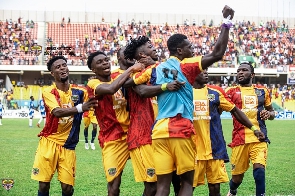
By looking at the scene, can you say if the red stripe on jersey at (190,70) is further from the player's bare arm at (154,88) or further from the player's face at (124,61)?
the player's face at (124,61)

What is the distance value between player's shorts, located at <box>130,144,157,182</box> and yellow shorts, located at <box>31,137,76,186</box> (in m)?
1.31

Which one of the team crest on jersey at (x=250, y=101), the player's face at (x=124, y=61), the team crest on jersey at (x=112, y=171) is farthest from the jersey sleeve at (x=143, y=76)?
the team crest on jersey at (x=250, y=101)

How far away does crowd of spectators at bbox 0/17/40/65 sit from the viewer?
51781 millimetres

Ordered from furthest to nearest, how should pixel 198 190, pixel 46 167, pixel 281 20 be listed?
pixel 281 20 < pixel 198 190 < pixel 46 167

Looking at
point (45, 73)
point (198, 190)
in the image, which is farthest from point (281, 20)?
point (198, 190)

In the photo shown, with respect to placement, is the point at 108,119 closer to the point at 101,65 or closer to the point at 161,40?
the point at 101,65

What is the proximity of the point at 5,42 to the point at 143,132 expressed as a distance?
5014cm

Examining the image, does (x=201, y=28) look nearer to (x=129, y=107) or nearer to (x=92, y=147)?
(x=92, y=147)

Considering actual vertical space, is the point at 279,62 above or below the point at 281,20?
below

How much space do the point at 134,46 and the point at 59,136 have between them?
6.71 feet

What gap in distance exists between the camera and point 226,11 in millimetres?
6031

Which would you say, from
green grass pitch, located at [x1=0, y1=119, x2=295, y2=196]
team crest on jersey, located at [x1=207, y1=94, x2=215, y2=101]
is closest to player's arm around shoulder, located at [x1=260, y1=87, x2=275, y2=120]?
team crest on jersey, located at [x1=207, y1=94, x2=215, y2=101]

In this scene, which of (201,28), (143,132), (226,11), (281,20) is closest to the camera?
(226,11)

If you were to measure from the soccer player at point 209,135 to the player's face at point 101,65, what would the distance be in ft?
5.13
